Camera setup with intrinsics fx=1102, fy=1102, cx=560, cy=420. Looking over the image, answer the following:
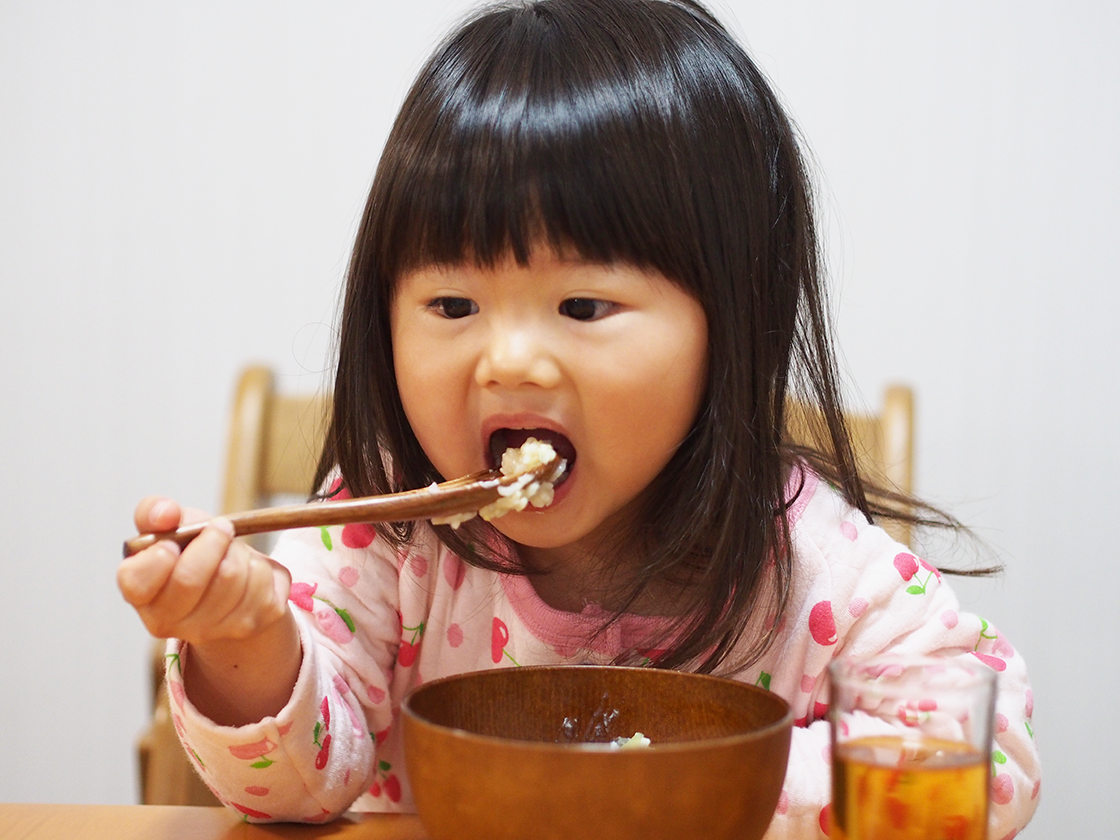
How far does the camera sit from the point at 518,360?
0.66m

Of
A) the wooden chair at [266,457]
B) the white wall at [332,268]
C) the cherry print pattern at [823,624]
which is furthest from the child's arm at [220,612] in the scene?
the white wall at [332,268]

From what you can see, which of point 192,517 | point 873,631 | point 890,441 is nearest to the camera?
point 192,517

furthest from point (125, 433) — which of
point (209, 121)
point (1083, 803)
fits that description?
point (1083, 803)

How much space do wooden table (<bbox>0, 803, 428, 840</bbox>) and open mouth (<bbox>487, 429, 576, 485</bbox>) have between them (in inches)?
9.2

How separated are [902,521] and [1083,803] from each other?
952mm

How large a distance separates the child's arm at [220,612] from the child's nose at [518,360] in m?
0.17

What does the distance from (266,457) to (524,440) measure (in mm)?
686

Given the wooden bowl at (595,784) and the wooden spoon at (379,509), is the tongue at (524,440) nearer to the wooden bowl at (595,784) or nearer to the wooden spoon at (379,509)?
the wooden spoon at (379,509)

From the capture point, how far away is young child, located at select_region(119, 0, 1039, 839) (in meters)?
0.67

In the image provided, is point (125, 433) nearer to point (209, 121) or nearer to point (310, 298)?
point (310, 298)

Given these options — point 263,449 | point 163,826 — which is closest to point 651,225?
point 163,826

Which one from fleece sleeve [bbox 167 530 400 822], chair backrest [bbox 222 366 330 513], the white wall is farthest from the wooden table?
the white wall

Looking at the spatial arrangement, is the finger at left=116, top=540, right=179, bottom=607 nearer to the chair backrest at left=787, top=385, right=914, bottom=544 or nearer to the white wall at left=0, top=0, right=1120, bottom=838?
the chair backrest at left=787, top=385, right=914, bottom=544

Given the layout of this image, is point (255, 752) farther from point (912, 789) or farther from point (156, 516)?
point (912, 789)
